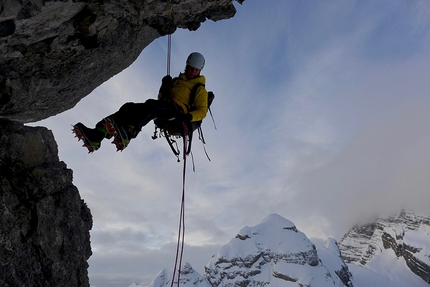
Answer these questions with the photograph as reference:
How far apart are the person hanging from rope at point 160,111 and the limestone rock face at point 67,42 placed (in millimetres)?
1177

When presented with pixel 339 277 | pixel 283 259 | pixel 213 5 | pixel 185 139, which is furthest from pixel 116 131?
pixel 339 277

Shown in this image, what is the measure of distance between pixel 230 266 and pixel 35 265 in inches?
5240

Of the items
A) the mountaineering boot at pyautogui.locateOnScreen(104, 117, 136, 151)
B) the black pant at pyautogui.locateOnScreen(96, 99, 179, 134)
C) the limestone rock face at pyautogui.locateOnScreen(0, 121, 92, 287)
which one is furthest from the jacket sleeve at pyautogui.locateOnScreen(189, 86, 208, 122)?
the limestone rock face at pyautogui.locateOnScreen(0, 121, 92, 287)

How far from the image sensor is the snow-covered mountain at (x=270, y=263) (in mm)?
114500

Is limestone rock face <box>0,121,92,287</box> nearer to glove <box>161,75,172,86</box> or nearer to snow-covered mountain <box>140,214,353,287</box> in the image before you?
glove <box>161,75,172,86</box>

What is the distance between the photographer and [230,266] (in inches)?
5032

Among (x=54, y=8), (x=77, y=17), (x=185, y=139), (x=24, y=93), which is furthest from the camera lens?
(x=185, y=139)

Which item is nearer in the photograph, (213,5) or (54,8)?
(54,8)

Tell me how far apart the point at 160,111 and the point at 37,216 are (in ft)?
9.10

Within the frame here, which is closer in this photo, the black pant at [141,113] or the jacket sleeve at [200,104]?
the black pant at [141,113]

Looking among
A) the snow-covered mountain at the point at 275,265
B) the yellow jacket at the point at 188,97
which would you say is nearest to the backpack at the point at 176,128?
the yellow jacket at the point at 188,97

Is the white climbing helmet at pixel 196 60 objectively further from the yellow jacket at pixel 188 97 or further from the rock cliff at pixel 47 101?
the rock cliff at pixel 47 101

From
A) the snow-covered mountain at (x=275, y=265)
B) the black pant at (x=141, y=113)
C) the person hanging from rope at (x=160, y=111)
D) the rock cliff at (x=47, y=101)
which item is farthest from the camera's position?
the snow-covered mountain at (x=275, y=265)

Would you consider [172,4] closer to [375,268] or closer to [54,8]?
[54,8]
